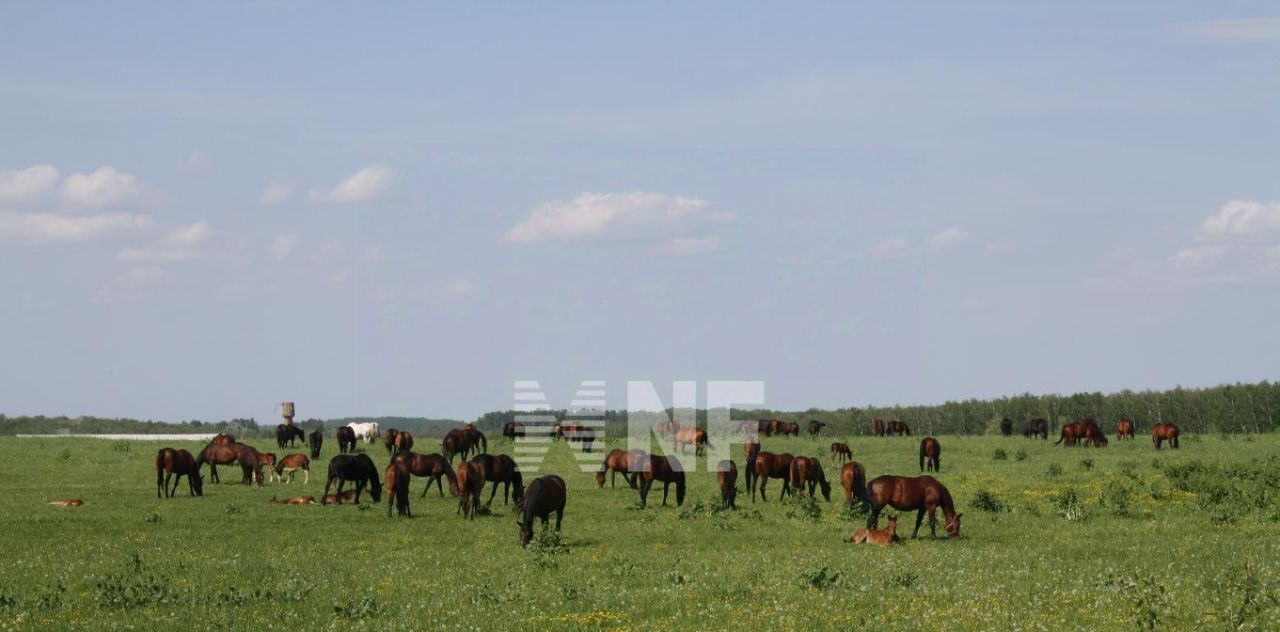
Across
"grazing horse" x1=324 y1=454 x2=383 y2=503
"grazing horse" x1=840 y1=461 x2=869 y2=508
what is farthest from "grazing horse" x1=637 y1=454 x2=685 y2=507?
"grazing horse" x1=324 y1=454 x2=383 y2=503

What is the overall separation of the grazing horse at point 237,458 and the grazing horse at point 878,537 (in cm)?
2534

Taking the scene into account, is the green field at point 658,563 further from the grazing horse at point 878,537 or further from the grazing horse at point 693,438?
the grazing horse at point 693,438

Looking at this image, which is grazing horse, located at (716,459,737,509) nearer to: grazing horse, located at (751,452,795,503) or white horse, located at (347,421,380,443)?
grazing horse, located at (751,452,795,503)

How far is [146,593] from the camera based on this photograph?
18.7 m

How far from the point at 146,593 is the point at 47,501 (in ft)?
68.4

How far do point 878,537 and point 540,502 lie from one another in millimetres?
7593

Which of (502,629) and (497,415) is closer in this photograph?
(502,629)

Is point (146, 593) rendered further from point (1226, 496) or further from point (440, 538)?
point (1226, 496)

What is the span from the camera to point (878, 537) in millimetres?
25391

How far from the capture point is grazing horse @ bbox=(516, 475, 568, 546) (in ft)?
86.4

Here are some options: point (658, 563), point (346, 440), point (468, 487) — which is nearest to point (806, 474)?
point (468, 487)

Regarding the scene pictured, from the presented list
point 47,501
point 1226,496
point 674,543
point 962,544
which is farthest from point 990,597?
point 47,501

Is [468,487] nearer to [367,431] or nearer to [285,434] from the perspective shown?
[285,434]

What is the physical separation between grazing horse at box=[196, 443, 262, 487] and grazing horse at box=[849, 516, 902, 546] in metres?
25.3
